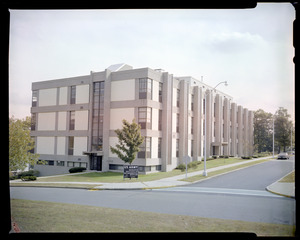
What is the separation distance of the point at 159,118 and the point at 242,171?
7.21 m

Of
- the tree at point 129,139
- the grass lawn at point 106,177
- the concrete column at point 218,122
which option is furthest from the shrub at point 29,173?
the concrete column at point 218,122

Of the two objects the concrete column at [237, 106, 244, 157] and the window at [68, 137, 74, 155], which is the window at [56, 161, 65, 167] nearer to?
the window at [68, 137, 74, 155]

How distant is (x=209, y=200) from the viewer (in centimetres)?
1052

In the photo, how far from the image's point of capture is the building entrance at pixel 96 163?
20.0m

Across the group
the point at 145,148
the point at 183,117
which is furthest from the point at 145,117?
the point at 183,117

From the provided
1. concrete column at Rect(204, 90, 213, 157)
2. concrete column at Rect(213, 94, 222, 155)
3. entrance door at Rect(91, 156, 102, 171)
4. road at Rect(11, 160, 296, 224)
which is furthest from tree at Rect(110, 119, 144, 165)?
concrete column at Rect(213, 94, 222, 155)

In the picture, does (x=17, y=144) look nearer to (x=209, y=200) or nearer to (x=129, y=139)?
(x=209, y=200)

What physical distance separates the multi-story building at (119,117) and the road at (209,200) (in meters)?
4.51

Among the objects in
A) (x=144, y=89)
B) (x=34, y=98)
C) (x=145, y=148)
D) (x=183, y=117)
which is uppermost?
(x=144, y=89)

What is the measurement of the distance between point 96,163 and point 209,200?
11.8 meters

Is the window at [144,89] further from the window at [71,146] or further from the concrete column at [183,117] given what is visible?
the window at [71,146]

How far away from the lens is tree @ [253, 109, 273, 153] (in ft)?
66.5
